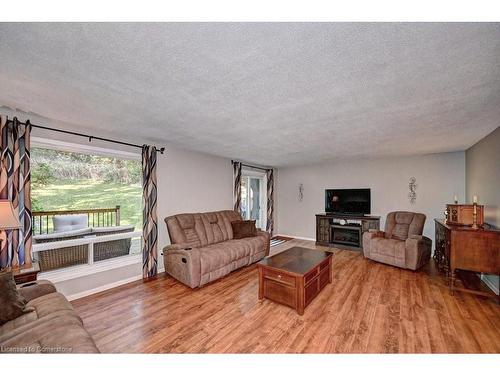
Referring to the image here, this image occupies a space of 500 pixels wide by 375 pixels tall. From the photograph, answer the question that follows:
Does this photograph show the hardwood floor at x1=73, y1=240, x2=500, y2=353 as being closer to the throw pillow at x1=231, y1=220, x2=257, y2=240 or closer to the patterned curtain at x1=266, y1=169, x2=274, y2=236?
the throw pillow at x1=231, y1=220, x2=257, y2=240

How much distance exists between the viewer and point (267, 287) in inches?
108

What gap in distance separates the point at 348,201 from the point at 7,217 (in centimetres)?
611

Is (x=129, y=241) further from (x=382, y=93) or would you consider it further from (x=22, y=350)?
(x=382, y=93)

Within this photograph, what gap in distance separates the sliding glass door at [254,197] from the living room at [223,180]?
128cm

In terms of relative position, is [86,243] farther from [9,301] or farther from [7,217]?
[9,301]

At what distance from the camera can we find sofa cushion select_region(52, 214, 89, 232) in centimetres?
384

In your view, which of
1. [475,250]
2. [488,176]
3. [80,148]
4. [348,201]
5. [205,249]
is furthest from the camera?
[348,201]

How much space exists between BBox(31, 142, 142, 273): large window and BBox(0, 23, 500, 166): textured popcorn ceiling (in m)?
0.62

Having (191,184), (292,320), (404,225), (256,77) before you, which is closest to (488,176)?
(404,225)

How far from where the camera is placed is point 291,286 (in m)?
2.50

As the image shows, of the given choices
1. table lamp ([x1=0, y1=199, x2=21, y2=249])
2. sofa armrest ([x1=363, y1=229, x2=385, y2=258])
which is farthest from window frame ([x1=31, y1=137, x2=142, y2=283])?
sofa armrest ([x1=363, y1=229, x2=385, y2=258])

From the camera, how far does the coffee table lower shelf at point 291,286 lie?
2.42m

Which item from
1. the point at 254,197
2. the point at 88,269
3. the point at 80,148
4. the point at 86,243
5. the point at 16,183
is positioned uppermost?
the point at 80,148

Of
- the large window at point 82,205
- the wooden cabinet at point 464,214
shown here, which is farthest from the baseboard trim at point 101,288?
the wooden cabinet at point 464,214
